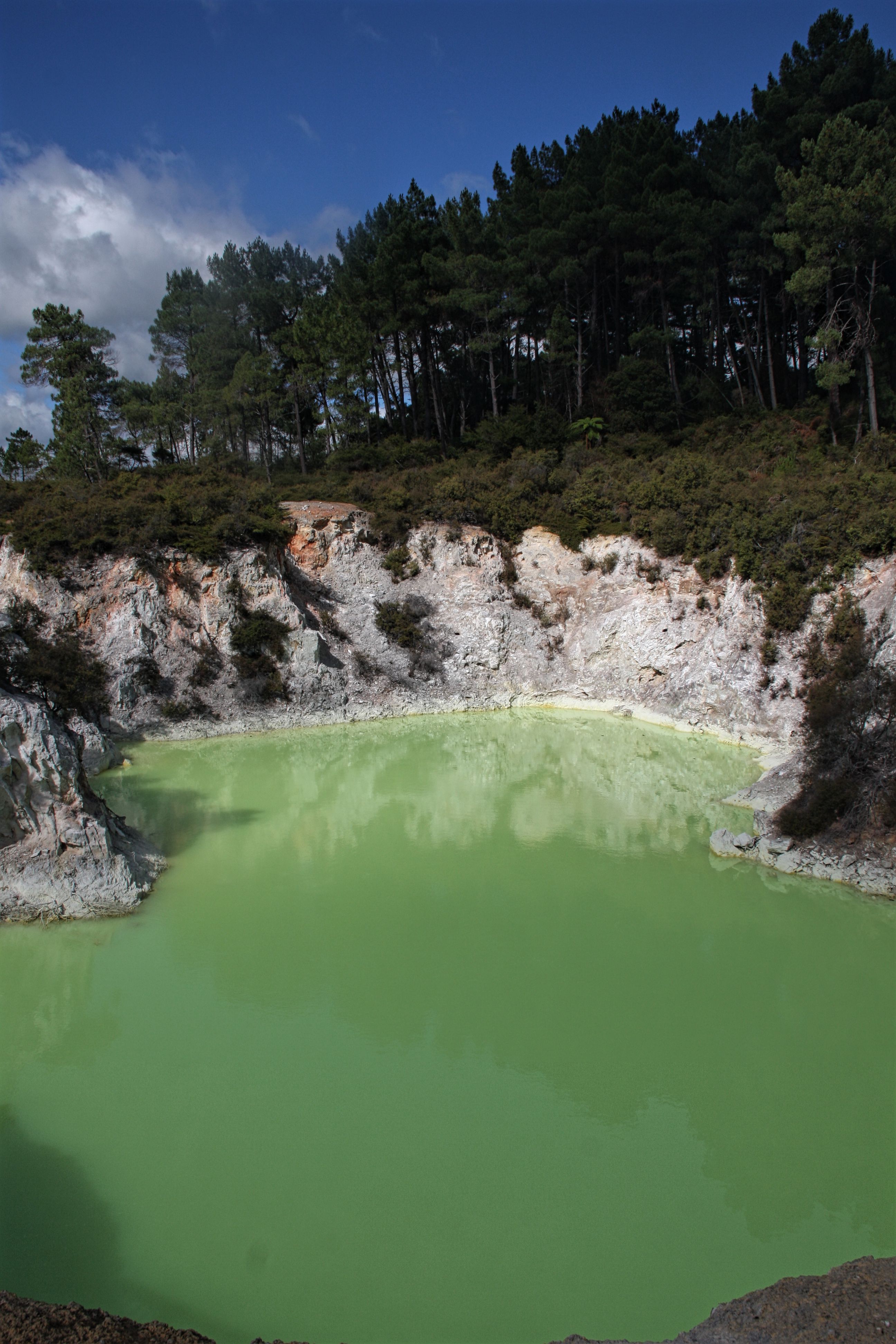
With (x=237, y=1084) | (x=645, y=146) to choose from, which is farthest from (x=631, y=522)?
(x=237, y=1084)

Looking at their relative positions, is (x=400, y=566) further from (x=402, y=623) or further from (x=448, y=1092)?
(x=448, y=1092)

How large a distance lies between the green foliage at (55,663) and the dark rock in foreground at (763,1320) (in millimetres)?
12616

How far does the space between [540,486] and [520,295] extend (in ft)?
37.1

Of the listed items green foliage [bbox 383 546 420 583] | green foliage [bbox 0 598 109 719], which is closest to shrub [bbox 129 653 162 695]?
green foliage [bbox 0 598 109 719]

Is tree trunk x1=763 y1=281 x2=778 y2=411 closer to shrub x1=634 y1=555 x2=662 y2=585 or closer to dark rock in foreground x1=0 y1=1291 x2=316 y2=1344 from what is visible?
shrub x1=634 y1=555 x2=662 y2=585

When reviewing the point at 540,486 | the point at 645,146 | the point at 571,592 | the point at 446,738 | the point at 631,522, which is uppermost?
the point at 645,146

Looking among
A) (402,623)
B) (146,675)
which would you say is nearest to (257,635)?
(146,675)

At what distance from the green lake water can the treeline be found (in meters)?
25.3

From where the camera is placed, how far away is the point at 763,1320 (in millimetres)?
5148

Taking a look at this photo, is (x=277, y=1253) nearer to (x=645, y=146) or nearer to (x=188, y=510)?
(x=188, y=510)

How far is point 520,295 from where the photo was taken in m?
35.3

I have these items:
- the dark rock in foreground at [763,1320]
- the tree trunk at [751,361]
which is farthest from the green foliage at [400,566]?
the dark rock in foreground at [763,1320]

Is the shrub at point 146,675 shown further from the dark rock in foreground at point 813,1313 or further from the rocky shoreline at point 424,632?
the dark rock in foreground at point 813,1313

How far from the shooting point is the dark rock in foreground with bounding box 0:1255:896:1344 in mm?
4656
